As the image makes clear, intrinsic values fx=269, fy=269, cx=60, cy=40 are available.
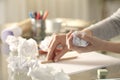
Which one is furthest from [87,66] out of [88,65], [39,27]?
[39,27]

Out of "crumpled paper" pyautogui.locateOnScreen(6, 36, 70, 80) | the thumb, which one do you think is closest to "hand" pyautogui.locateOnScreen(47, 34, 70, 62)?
the thumb

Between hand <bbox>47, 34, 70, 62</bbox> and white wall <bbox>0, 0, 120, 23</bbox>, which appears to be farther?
white wall <bbox>0, 0, 120, 23</bbox>

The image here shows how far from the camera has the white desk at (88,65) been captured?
102 centimetres

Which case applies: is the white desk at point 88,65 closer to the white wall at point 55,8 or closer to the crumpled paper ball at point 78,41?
the crumpled paper ball at point 78,41

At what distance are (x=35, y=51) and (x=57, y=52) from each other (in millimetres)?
118

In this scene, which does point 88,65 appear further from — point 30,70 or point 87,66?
point 30,70

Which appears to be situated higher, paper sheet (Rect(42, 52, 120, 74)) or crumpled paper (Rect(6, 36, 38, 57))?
crumpled paper (Rect(6, 36, 38, 57))

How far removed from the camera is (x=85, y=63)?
1202 millimetres

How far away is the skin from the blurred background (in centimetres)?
162

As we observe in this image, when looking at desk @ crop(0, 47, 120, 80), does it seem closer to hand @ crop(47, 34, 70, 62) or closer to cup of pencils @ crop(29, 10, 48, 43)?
hand @ crop(47, 34, 70, 62)

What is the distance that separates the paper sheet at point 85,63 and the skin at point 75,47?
1.9 inches

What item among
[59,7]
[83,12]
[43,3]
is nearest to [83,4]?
[83,12]

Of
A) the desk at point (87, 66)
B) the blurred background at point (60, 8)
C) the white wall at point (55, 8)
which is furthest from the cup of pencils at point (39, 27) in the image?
the white wall at point (55, 8)

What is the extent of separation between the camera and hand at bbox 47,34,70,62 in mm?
1259
